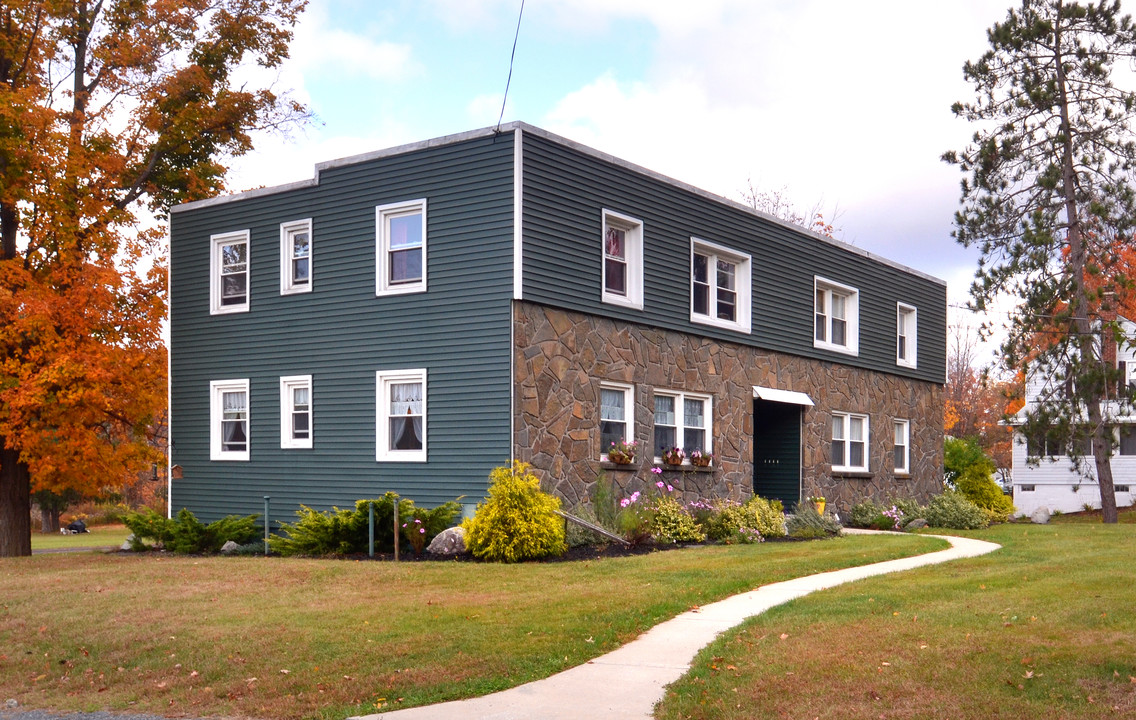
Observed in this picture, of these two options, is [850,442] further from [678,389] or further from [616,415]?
[616,415]

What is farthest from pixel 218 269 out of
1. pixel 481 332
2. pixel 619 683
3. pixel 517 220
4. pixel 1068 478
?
pixel 1068 478

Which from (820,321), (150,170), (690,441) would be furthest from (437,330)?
(820,321)

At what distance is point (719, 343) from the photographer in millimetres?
22203

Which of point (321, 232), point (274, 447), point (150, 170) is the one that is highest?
point (150, 170)

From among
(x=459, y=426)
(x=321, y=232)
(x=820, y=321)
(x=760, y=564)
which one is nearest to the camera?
(x=760, y=564)

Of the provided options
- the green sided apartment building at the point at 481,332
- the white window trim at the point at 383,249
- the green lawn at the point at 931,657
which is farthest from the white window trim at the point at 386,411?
the green lawn at the point at 931,657

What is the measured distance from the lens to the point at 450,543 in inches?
661

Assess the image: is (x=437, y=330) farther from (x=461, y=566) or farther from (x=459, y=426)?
(x=461, y=566)

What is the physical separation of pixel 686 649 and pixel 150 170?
714 inches

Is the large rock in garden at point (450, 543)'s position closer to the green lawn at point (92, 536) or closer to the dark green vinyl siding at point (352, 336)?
the dark green vinyl siding at point (352, 336)

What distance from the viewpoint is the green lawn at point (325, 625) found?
8930 mm

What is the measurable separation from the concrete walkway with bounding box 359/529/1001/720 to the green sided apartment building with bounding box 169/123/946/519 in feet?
21.8

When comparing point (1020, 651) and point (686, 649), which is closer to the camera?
point (1020, 651)

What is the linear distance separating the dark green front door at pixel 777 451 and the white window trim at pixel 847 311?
1773 millimetres
